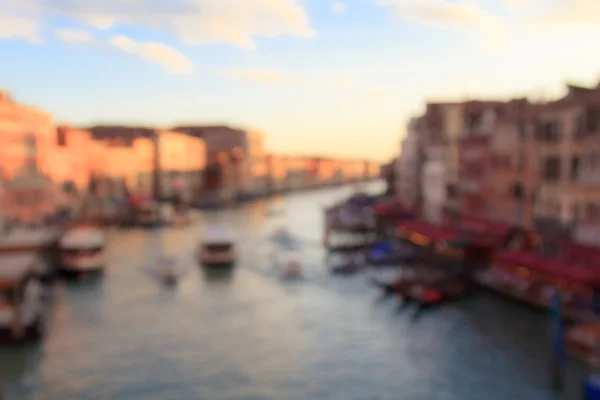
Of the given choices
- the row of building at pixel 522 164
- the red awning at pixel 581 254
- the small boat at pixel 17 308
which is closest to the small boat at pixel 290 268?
the row of building at pixel 522 164

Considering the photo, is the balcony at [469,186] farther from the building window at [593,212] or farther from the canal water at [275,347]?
the building window at [593,212]

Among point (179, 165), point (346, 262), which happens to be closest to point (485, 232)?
point (346, 262)

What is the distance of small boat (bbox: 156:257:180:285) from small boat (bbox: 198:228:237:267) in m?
4.69

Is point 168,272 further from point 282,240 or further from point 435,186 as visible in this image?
point 435,186

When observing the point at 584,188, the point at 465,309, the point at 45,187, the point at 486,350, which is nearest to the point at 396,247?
the point at 465,309

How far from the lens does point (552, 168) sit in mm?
33594

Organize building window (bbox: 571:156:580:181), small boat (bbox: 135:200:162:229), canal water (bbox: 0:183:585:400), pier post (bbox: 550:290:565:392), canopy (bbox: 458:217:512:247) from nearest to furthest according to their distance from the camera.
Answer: pier post (bbox: 550:290:565:392), canal water (bbox: 0:183:585:400), building window (bbox: 571:156:580:181), canopy (bbox: 458:217:512:247), small boat (bbox: 135:200:162:229)

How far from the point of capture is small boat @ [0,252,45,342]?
26141 mm

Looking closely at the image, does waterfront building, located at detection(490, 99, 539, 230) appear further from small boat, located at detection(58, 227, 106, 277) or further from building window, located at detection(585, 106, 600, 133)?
small boat, located at detection(58, 227, 106, 277)

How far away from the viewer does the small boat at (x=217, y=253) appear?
1797 inches

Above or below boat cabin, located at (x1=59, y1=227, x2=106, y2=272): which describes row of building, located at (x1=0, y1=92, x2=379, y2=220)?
above

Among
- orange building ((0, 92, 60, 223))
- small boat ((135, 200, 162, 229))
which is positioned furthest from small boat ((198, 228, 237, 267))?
small boat ((135, 200, 162, 229))

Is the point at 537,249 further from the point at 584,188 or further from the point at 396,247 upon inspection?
the point at 396,247

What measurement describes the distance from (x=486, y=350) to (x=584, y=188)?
10293mm
